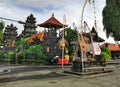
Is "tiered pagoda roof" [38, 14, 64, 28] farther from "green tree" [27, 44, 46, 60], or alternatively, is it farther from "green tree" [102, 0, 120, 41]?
"green tree" [102, 0, 120, 41]

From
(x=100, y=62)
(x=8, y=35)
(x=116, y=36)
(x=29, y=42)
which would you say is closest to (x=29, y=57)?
(x=29, y=42)

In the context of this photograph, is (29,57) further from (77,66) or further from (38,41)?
(77,66)

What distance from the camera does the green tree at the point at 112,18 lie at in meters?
43.6

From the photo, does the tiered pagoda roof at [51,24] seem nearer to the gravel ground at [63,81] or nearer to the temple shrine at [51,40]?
the temple shrine at [51,40]

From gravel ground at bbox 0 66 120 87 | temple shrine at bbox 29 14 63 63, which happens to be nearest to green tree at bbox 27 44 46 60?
temple shrine at bbox 29 14 63 63

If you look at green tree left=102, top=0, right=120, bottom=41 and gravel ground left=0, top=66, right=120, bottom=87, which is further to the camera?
green tree left=102, top=0, right=120, bottom=41

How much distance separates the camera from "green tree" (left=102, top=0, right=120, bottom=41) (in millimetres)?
43562

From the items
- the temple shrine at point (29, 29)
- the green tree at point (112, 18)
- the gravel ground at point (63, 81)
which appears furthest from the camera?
the temple shrine at point (29, 29)

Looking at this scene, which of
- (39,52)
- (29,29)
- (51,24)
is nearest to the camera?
(39,52)

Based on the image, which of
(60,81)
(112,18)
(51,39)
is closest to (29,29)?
(51,39)

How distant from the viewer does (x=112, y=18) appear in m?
44.1

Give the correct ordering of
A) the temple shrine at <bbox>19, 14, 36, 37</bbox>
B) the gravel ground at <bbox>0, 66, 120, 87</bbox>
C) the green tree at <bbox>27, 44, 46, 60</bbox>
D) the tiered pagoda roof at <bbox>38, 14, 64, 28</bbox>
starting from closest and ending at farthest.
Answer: the gravel ground at <bbox>0, 66, 120, 87</bbox> → the green tree at <bbox>27, 44, 46, 60</bbox> → the tiered pagoda roof at <bbox>38, 14, 64, 28</bbox> → the temple shrine at <bbox>19, 14, 36, 37</bbox>

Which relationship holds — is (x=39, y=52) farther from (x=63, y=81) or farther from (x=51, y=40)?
(x=63, y=81)

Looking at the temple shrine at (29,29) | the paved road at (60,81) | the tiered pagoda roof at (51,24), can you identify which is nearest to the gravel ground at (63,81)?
the paved road at (60,81)
